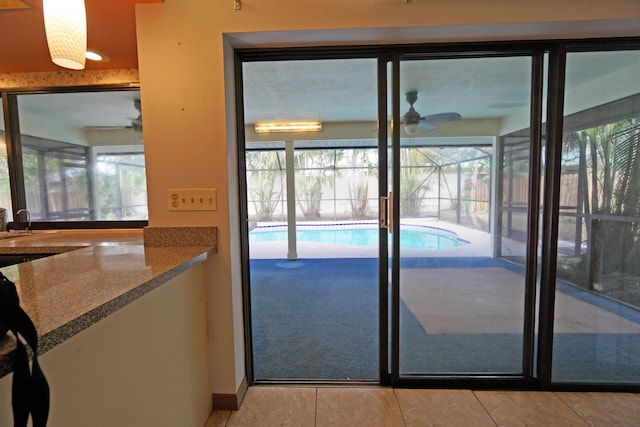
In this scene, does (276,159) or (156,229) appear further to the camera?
(276,159)

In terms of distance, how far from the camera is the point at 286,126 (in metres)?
4.77

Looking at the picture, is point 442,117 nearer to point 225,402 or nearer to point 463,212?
point 463,212

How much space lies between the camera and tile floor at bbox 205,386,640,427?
165 cm

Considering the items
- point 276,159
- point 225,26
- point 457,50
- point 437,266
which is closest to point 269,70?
point 225,26

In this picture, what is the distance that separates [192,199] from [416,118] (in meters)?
1.59

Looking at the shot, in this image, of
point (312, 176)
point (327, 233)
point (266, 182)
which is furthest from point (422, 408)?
point (312, 176)

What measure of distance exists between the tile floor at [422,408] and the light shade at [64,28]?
6.42ft

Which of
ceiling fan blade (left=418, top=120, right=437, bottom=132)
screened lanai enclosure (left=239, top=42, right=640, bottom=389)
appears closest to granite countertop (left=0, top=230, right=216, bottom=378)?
screened lanai enclosure (left=239, top=42, right=640, bottom=389)

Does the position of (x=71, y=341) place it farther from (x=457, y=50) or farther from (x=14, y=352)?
(x=457, y=50)

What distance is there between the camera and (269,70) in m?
3.04

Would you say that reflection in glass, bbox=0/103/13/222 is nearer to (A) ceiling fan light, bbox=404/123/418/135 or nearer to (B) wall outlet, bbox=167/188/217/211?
(B) wall outlet, bbox=167/188/217/211

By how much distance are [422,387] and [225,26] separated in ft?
8.34

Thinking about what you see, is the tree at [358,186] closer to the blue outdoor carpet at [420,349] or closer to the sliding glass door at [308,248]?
the sliding glass door at [308,248]

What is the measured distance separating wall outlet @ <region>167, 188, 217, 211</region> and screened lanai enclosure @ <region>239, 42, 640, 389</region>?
0.25 metres
